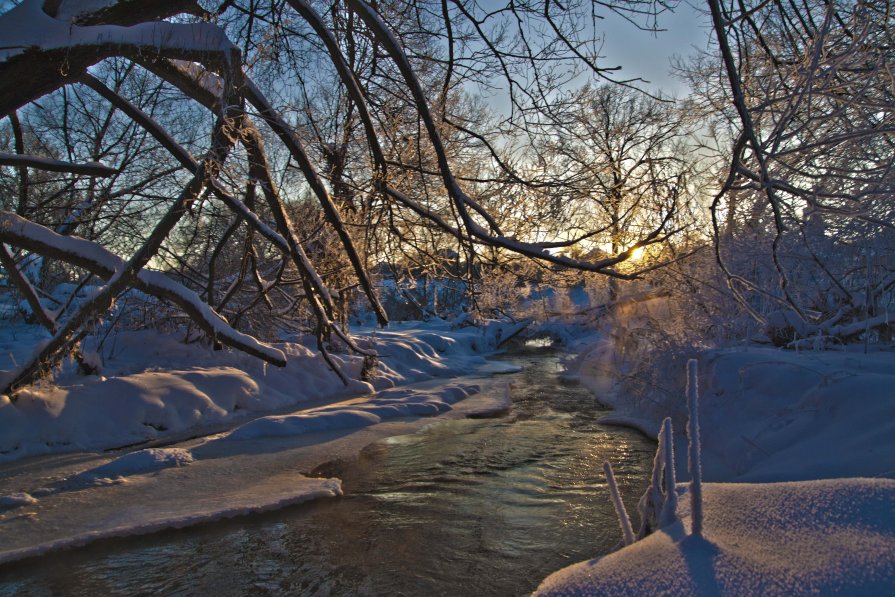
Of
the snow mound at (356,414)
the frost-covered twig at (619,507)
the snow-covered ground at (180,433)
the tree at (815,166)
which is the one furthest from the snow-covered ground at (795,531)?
the snow mound at (356,414)

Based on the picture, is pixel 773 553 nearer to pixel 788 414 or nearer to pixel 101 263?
pixel 788 414

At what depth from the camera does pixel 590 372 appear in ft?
48.5

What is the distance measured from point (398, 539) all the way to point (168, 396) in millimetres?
5553

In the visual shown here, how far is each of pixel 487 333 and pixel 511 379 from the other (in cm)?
1151

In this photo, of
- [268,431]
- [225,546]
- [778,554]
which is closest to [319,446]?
[268,431]

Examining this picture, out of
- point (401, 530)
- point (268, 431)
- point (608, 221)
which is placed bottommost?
point (401, 530)

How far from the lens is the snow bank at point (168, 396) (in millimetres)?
7125

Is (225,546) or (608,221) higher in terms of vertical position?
(608,221)

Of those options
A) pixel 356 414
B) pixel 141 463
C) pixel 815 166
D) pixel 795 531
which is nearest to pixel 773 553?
pixel 795 531

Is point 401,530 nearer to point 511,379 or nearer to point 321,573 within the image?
point 321,573

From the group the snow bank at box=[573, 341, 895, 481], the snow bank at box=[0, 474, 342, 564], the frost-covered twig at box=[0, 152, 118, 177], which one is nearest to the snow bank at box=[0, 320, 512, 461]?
the snow bank at box=[0, 474, 342, 564]

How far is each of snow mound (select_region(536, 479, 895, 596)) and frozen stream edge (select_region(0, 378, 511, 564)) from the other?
411cm

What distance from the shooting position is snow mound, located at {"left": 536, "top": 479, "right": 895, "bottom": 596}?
1.58 meters

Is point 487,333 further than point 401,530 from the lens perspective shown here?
Yes
